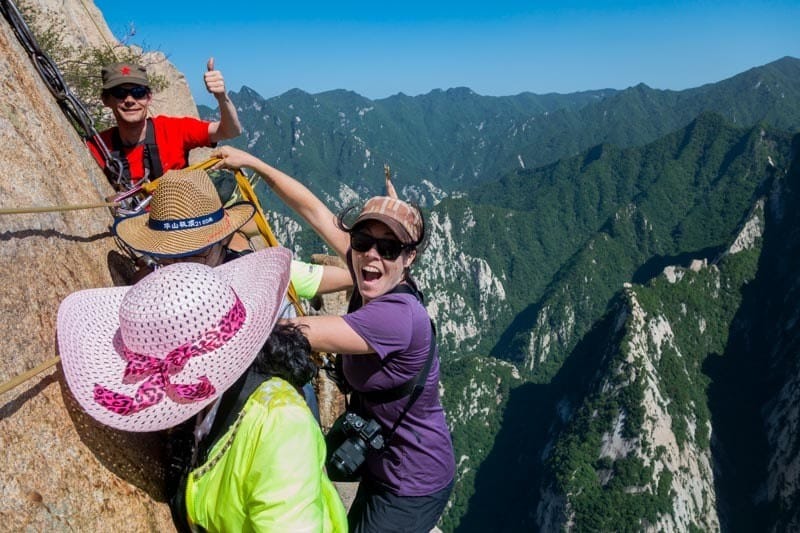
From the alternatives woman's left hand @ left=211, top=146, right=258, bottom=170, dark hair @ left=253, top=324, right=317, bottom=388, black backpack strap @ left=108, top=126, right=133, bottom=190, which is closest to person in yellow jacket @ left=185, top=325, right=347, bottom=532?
dark hair @ left=253, top=324, right=317, bottom=388

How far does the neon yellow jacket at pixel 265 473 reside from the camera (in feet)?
7.97

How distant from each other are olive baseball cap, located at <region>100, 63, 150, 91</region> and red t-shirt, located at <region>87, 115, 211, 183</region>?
514 mm

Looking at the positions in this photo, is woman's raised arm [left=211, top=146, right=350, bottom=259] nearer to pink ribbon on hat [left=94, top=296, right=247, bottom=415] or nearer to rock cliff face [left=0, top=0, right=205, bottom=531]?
rock cliff face [left=0, top=0, right=205, bottom=531]

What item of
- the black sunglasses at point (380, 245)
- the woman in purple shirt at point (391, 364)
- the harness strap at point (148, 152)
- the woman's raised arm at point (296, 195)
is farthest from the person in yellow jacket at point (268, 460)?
the harness strap at point (148, 152)

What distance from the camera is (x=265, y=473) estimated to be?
2.45 meters

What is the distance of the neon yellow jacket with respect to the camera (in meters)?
2.43

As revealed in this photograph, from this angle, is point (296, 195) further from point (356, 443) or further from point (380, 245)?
point (356, 443)

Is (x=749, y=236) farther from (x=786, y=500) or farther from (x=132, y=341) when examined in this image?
(x=132, y=341)

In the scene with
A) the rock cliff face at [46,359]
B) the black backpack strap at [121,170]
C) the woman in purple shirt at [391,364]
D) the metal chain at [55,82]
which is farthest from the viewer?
the black backpack strap at [121,170]

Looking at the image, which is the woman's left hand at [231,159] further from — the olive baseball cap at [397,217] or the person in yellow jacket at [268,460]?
the person in yellow jacket at [268,460]

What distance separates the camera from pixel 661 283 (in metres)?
103

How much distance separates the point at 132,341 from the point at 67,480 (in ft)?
3.18

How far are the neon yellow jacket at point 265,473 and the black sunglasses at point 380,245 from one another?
1456mm

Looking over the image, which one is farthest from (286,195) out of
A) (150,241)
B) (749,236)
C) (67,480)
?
(749,236)
